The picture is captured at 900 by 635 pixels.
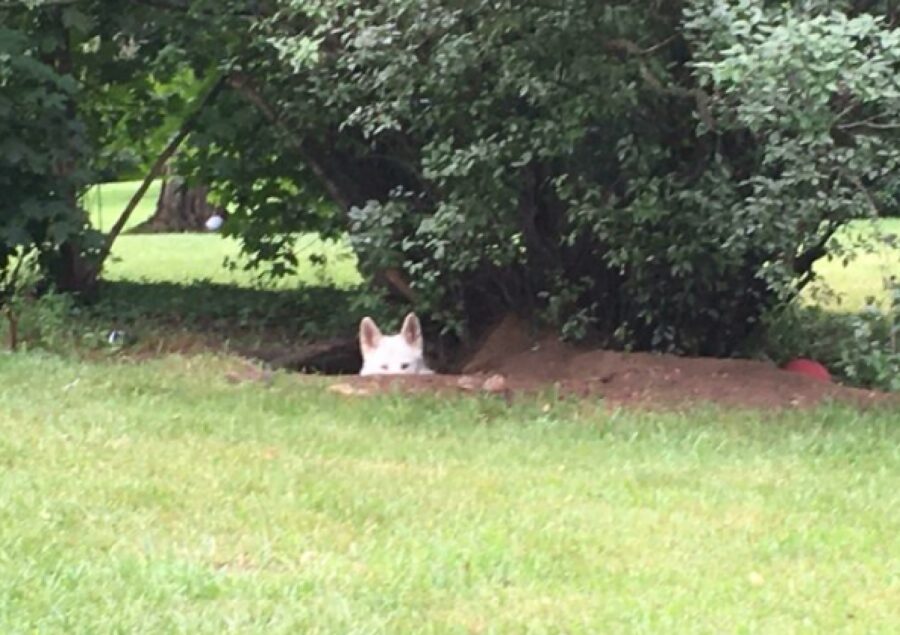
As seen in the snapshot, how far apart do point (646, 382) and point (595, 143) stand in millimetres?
1572

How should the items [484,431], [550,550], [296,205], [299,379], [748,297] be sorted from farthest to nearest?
[296,205] → [748,297] → [299,379] → [484,431] → [550,550]

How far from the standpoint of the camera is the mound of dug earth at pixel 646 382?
7918mm

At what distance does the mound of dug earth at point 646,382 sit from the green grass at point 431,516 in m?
0.45

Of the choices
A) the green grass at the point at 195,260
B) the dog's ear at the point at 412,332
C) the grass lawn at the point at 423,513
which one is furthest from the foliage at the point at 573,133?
the green grass at the point at 195,260

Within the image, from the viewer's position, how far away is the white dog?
9.59 m

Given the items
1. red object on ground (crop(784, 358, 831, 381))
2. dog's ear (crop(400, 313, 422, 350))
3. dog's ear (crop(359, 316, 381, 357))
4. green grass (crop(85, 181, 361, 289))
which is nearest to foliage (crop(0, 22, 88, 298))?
green grass (crop(85, 181, 361, 289))

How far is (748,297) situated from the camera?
9883 mm

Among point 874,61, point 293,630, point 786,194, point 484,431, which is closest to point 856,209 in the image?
point 786,194

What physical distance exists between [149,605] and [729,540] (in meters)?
2.07

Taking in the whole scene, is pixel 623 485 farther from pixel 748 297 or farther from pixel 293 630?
pixel 748 297

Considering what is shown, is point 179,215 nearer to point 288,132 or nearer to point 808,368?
point 288,132

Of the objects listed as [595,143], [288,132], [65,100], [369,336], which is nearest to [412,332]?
[369,336]

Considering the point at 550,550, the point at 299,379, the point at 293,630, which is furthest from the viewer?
the point at 299,379

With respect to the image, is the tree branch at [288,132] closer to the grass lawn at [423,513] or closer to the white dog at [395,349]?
the white dog at [395,349]
